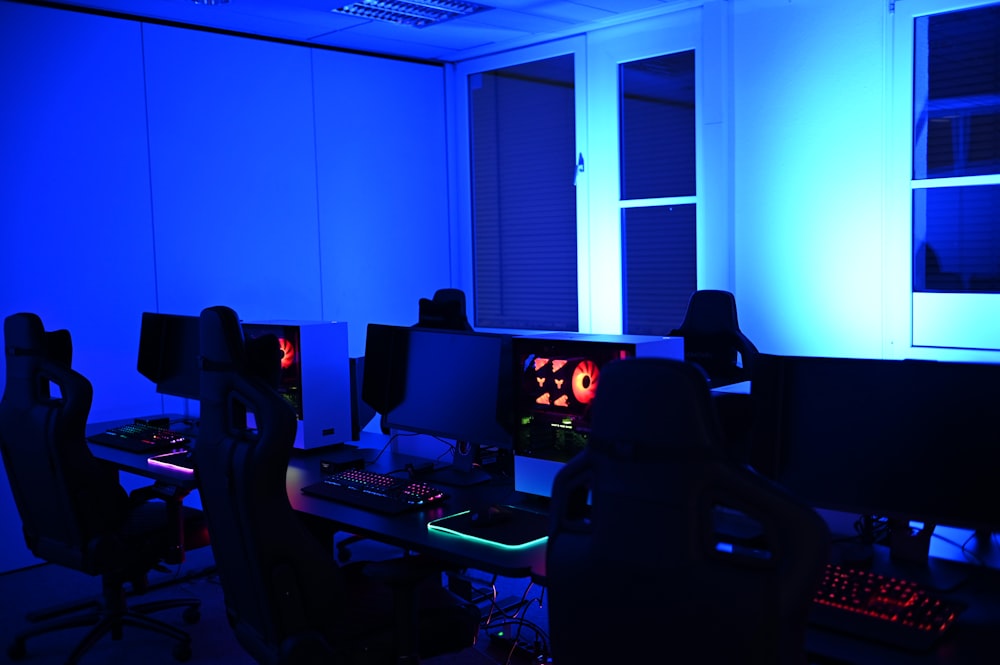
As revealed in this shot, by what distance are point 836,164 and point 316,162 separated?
11.2 feet

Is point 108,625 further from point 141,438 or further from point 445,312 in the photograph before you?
point 445,312

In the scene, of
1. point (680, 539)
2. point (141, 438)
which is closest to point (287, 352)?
point (141, 438)

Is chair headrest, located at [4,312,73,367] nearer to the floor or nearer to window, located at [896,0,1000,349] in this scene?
the floor

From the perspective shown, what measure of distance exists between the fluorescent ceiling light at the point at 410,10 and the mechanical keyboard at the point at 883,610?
4.49m

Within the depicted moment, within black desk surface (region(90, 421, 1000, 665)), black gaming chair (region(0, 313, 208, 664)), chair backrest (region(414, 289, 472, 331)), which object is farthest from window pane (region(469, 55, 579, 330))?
black gaming chair (region(0, 313, 208, 664))

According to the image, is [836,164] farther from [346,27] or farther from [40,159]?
[40,159]

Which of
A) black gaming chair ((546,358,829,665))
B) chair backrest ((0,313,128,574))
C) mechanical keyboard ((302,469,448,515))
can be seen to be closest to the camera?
black gaming chair ((546,358,829,665))

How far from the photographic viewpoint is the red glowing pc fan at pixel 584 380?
2.99m

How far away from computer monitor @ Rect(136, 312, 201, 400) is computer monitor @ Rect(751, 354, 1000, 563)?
9.94ft

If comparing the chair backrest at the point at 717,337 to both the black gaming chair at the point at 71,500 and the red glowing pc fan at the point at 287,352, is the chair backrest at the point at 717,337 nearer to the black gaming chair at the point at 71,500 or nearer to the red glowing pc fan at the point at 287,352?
the red glowing pc fan at the point at 287,352

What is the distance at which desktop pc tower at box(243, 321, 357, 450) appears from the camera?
404 cm

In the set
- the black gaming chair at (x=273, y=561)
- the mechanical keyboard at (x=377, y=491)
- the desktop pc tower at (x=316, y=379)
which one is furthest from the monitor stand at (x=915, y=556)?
the desktop pc tower at (x=316, y=379)

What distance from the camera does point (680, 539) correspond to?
1.69m

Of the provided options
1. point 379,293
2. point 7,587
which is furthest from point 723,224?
point 7,587
